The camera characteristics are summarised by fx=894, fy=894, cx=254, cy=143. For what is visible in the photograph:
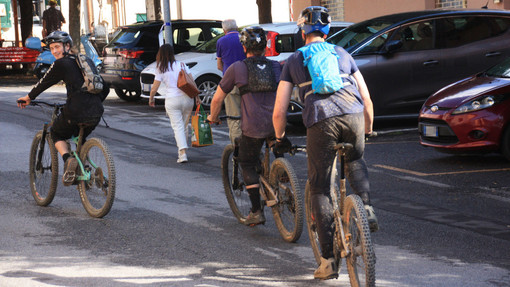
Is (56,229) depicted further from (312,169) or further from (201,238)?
(312,169)

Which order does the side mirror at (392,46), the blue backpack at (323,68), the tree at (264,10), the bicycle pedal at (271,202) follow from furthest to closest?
the tree at (264,10) < the side mirror at (392,46) < the bicycle pedal at (271,202) < the blue backpack at (323,68)

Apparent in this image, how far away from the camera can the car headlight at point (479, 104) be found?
10.2m

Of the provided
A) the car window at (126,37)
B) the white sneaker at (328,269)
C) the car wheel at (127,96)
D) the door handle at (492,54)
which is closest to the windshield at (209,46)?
the car window at (126,37)

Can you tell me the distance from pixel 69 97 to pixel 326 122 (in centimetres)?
343

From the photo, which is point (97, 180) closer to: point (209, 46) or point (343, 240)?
point (343, 240)

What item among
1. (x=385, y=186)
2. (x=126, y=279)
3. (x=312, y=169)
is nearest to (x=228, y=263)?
(x=126, y=279)

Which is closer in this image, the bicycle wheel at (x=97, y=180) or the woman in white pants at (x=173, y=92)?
the bicycle wheel at (x=97, y=180)

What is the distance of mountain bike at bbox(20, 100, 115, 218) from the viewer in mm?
7758

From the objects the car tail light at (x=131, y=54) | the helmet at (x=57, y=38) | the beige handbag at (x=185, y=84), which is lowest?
the beige handbag at (x=185, y=84)

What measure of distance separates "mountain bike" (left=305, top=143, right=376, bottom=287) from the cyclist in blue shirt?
0.20 ft

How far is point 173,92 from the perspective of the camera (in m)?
11.5

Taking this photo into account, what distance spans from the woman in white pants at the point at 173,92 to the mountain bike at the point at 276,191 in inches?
147

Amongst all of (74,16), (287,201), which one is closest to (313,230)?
(287,201)

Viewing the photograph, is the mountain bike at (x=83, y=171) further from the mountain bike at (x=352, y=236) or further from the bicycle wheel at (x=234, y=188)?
the mountain bike at (x=352, y=236)
